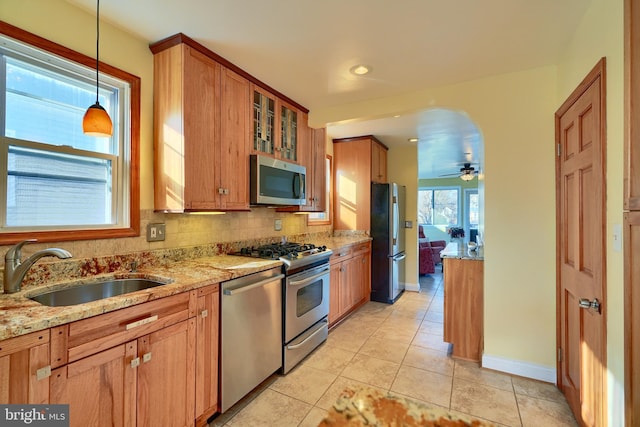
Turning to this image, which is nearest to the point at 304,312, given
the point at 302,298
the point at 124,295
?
the point at 302,298

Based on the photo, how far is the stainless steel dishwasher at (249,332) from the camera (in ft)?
6.09

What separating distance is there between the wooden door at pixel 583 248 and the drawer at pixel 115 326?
2.14 metres

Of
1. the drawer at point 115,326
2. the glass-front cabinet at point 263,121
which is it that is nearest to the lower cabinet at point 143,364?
the drawer at point 115,326

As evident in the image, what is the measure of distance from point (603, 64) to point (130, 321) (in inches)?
102

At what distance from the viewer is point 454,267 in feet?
9.00

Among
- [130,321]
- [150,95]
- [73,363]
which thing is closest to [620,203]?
[130,321]

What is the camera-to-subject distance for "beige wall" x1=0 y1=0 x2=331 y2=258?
158 cm

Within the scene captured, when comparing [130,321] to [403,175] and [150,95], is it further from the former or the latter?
[403,175]

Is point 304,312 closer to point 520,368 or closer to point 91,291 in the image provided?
point 91,291

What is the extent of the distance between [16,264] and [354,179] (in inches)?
148

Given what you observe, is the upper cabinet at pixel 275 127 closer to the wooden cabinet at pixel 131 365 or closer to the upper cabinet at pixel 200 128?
the upper cabinet at pixel 200 128

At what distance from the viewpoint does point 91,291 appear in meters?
1.67

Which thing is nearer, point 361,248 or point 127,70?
point 127,70

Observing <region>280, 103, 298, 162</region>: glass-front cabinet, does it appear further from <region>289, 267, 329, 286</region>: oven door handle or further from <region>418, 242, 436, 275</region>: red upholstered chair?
<region>418, 242, 436, 275</region>: red upholstered chair
